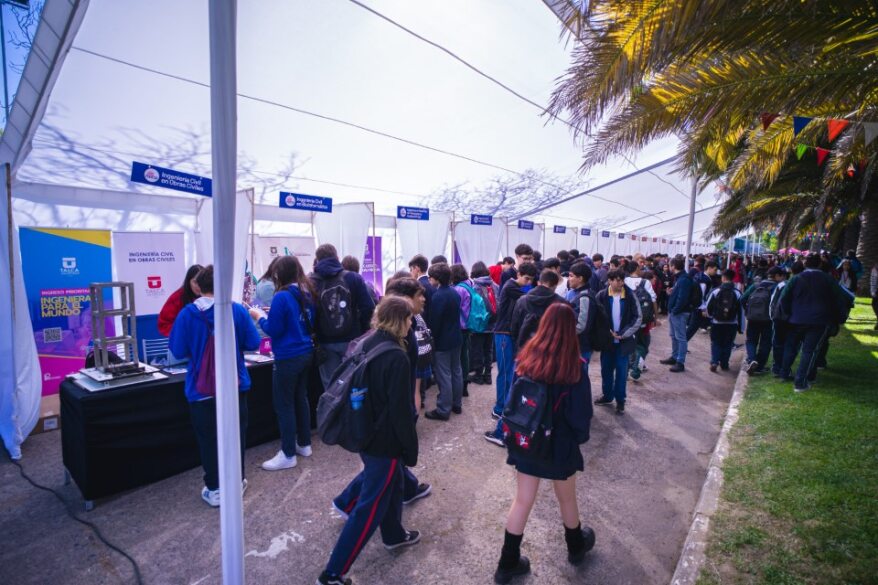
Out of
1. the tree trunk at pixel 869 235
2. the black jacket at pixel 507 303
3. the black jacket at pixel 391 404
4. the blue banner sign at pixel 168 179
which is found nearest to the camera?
the black jacket at pixel 391 404

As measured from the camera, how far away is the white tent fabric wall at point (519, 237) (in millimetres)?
11586

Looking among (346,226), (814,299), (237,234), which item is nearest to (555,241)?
(346,226)

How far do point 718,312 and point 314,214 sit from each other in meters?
6.97

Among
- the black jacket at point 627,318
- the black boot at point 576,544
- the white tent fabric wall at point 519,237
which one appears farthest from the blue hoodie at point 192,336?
the white tent fabric wall at point 519,237

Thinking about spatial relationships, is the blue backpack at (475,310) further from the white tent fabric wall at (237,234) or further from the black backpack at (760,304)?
the black backpack at (760,304)

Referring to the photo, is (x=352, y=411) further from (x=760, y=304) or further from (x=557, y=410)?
(x=760, y=304)

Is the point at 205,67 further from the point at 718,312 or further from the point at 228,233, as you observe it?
the point at 718,312

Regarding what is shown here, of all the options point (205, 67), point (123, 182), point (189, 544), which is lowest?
point (189, 544)

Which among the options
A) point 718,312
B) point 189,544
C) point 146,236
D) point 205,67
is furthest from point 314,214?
point 718,312

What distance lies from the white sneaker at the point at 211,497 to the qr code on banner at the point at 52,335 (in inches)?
128

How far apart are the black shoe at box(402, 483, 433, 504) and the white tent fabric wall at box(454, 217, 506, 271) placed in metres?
7.33

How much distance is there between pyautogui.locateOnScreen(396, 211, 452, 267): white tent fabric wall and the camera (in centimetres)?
916

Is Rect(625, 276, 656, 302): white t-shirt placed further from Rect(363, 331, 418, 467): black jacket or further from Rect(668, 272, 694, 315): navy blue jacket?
Rect(363, 331, 418, 467): black jacket

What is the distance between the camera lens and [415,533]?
2.96m
